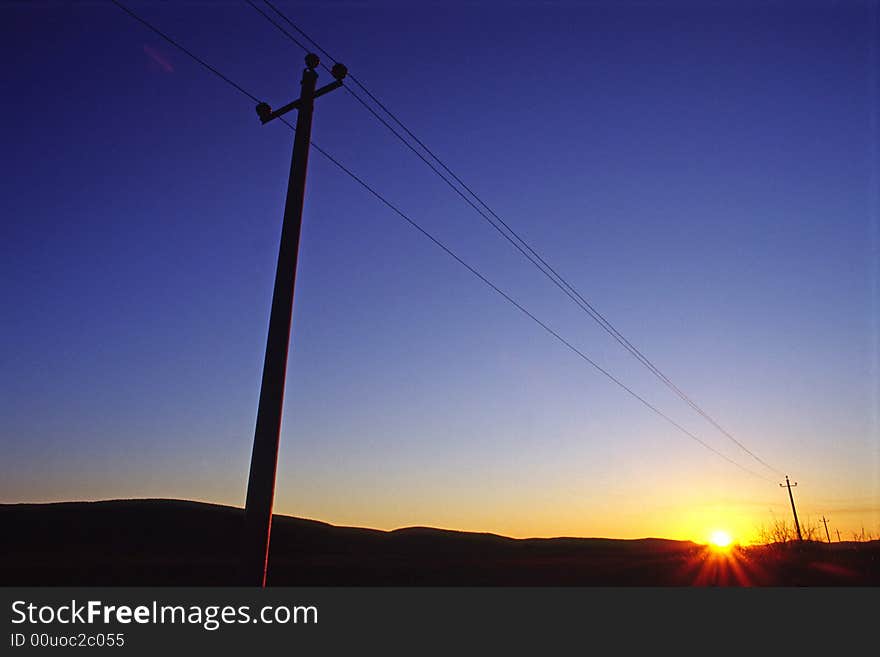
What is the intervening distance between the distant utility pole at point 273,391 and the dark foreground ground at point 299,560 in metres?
0.44

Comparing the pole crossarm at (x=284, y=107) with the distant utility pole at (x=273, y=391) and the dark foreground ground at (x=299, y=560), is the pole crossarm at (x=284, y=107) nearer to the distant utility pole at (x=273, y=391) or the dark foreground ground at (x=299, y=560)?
the distant utility pole at (x=273, y=391)

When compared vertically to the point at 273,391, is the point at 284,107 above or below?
above

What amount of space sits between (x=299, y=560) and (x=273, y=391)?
49.5 meters

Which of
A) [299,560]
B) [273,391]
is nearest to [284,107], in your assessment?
[273,391]

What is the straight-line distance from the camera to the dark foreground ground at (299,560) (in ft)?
102

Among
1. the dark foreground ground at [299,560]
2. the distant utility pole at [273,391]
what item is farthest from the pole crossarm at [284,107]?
the dark foreground ground at [299,560]

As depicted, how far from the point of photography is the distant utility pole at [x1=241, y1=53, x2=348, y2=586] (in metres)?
6.59

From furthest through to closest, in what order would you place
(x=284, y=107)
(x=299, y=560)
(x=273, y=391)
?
(x=299, y=560)
(x=284, y=107)
(x=273, y=391)

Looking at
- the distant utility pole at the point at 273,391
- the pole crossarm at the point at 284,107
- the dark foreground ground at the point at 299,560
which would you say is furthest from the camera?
the dark foreground ground at the point at 299,560

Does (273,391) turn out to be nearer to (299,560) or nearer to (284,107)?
(284,107)

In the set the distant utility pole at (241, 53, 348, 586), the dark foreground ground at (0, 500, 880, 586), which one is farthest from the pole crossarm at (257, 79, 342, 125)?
the dark foreground ground at (0, 500, 880, 586)

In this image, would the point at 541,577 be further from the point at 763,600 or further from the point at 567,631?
the point at 567,631

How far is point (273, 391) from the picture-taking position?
7.02 m

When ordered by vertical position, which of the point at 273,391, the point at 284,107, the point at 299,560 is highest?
the point at 284,107
